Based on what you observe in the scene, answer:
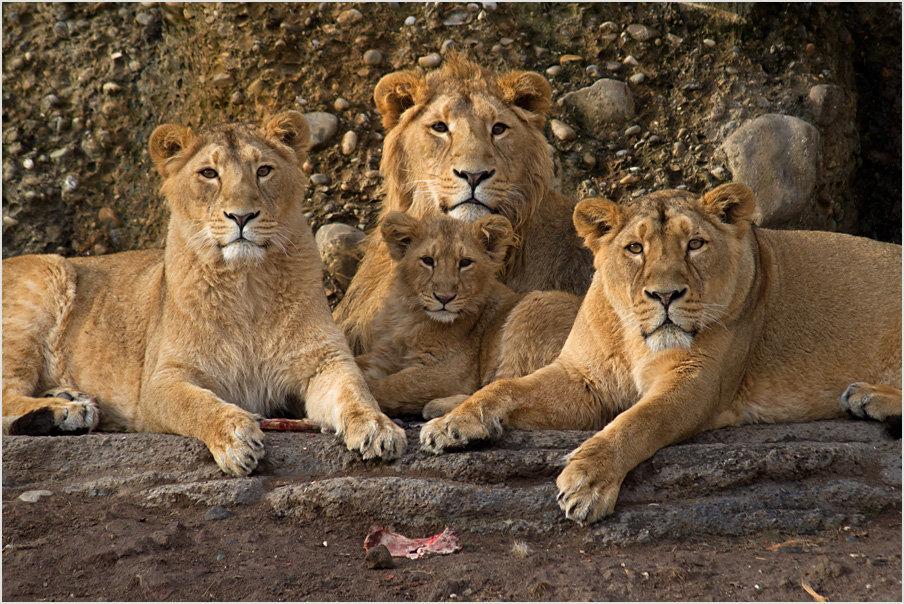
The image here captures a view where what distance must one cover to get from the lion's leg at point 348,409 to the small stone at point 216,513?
23.2 inches

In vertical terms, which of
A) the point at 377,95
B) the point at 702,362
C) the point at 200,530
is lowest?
the point at 200,530

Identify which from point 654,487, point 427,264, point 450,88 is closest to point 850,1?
point 450,88

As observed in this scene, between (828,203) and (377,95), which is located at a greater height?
(377,95)

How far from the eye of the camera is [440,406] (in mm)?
4594

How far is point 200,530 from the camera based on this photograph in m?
3.35

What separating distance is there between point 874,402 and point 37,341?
4431 mm

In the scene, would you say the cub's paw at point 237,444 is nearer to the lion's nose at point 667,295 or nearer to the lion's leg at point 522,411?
the lion's leg at point 522,411

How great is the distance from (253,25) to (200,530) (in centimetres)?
473

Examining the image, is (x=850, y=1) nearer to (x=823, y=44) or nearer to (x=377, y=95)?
(x=823, y=44)

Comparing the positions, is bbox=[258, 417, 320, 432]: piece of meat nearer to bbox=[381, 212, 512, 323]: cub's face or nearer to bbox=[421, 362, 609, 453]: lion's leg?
bbox=[421, 362, 609, 453]: lion's leg

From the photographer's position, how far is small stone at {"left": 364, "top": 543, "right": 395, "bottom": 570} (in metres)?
3.13

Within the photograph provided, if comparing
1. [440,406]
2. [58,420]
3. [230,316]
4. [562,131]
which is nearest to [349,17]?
[562,131]

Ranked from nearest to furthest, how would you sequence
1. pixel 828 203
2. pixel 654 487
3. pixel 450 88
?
pixel 654 487 < pixel 450 88 < pixel 828 203

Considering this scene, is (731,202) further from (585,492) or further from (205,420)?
(205,420)
